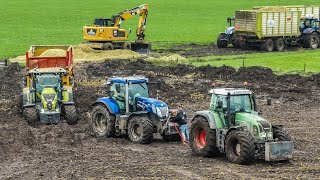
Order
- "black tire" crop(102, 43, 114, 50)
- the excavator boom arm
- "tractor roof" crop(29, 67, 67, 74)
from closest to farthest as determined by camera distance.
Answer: "tractor roof" crop(29, 67, 67, 74) < "black tire" crop(102, 43, 114, 50) < the excavator boom arm

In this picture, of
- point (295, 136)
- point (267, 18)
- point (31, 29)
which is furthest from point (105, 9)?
point (295, 136)

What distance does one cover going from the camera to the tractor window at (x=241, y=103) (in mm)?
24672

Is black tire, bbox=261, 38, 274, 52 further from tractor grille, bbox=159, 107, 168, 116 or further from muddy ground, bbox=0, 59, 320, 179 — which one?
tractor grille, bbox=159, 107, 168, 116

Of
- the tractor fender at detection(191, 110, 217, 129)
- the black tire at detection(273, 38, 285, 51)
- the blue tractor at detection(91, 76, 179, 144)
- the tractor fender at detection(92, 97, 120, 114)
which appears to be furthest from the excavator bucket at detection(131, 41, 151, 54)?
the tractor fender at detection(191, 110, 217, 129)

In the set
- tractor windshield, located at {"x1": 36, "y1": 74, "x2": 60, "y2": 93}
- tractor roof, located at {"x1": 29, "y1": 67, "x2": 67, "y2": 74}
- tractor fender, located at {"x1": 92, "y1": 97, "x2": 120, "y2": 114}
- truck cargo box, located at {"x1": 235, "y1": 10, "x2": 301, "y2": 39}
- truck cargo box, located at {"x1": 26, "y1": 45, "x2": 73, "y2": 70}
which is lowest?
tractor fender, located at {"x1": 92, "y1": 97, "x2": 120, "y2": 114}

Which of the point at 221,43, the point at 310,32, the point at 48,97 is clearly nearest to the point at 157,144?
the point at 48,97

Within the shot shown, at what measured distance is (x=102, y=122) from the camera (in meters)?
29.7

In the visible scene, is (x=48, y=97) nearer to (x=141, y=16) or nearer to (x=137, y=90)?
(x=137, y=90)

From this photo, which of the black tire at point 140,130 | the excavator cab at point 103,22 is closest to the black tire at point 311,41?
the excavator cab at point 103,22

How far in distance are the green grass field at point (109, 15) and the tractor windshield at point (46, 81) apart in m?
20.1

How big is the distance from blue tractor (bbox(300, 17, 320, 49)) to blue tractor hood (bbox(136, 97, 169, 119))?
37.6 metres

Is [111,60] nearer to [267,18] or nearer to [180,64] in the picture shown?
[180,64]

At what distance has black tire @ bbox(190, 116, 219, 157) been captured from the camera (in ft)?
81.2

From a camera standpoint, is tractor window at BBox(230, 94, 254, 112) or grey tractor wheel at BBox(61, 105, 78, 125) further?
grey tractor wheel at BBox(61, 105, 78, 125)
